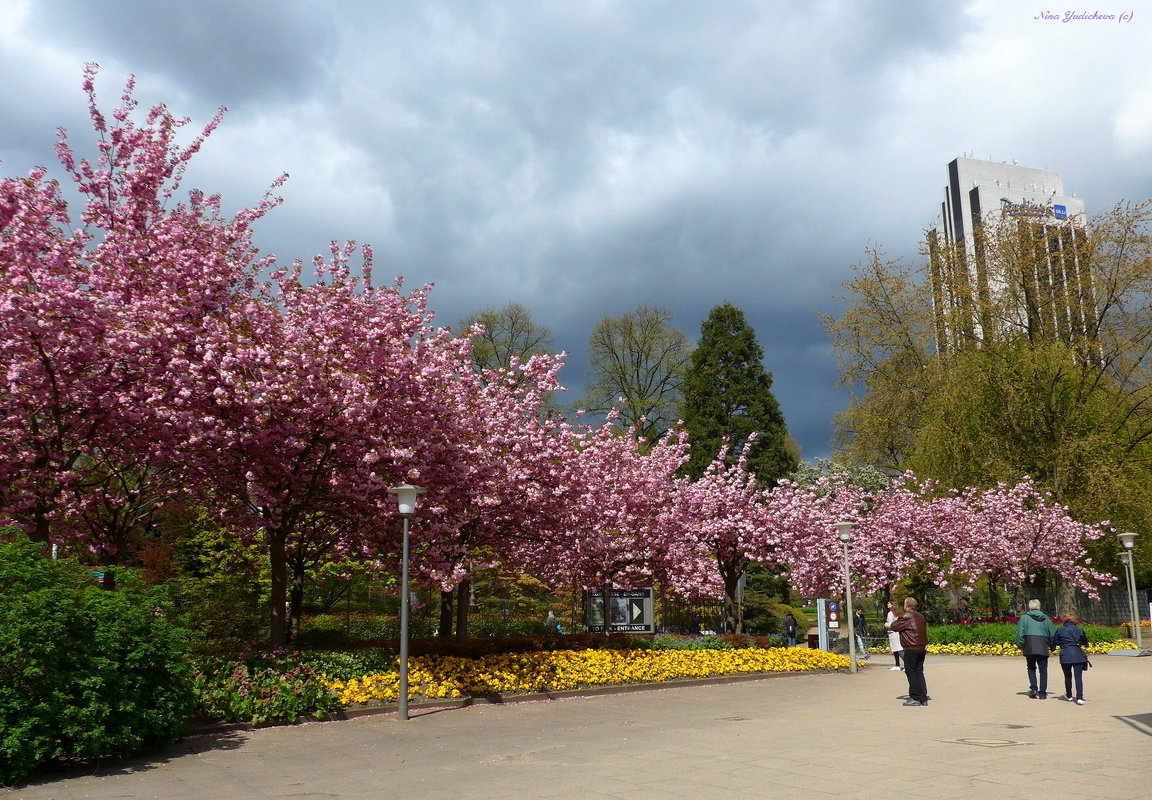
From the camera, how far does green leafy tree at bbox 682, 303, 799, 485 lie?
46344mm

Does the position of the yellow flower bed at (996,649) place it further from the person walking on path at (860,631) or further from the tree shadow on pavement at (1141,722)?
the tree shadow on pavement at (1141,722)

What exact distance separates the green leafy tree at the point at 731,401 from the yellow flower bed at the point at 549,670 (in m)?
23.6

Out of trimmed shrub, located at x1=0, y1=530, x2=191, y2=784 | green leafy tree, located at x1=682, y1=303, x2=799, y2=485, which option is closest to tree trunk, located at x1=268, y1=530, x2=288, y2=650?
trimmed shrub, located at x1=0, y1=530, x2=191, y2=784

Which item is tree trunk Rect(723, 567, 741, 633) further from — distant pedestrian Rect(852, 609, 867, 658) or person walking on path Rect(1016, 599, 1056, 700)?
person walking on path Rect(1016, 599, 1056, 700)

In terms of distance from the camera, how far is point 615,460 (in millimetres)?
23000

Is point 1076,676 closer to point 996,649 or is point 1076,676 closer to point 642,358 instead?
point 996,649

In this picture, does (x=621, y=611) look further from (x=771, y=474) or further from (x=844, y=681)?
(x=771, y=474)

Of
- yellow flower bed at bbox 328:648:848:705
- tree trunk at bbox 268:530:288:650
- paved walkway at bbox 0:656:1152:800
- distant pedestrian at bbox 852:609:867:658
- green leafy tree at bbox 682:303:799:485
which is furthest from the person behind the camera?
green leafy tree at bbox 682:303:799:485

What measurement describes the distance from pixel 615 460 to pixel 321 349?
10437 mm

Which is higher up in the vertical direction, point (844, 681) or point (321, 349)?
point (321, 349)

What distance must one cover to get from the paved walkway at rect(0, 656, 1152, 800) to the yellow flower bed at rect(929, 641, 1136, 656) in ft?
53.7

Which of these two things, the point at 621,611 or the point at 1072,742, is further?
the point at 621,611

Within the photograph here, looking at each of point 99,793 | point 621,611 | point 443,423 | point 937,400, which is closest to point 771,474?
point 937,400

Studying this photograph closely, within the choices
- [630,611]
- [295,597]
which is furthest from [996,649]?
[295,597]
